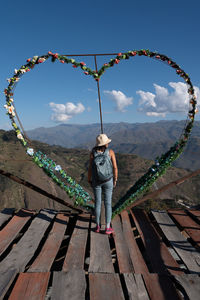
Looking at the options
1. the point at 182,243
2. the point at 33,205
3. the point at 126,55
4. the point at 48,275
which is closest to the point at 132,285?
the point at 48,275

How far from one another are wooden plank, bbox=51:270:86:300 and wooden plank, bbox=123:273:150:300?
0.67 m

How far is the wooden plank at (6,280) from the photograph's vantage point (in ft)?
10.5

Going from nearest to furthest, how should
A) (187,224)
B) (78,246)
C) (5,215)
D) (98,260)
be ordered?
1. (98,260)
2. (78,246)
3. (187,224)
4. (5,215)

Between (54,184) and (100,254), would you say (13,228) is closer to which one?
(100,254)

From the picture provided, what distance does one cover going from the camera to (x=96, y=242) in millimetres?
4707

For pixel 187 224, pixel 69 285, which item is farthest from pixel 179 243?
pixel 69 285

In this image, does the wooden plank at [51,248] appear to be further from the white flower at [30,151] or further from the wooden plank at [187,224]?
the wooden plank at [187,224]

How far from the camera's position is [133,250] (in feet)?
14.6

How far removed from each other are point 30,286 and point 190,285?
242 cm

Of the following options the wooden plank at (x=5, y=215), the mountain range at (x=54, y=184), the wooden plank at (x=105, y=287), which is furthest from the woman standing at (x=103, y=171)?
the mountain range at (x=54, y=184)

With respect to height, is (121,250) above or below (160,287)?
above

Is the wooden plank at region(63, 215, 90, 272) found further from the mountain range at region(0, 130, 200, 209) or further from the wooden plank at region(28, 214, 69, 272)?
the mountain range at region(0, 130, 200, 209)

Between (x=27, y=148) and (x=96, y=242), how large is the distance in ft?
9.15

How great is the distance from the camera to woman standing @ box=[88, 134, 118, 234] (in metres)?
4.72
